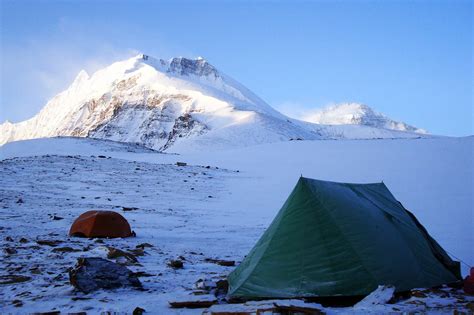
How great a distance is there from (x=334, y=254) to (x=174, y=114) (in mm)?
125713

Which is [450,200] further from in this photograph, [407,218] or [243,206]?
[407,218]

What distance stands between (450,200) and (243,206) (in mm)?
6429

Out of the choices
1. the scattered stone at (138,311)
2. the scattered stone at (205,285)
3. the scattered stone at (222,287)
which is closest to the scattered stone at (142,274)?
the scattered stone at (205,285)

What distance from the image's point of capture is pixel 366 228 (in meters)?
5.39

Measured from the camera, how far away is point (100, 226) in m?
9.02

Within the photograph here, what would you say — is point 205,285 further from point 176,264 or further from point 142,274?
point 176,264

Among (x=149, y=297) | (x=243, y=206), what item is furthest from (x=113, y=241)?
(x=243, y=206)

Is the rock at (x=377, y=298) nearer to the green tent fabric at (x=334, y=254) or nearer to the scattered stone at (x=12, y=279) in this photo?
the green tent fabric at (x=334, y=254)

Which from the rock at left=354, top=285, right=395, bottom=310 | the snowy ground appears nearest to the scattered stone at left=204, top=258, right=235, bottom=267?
the snowy ground

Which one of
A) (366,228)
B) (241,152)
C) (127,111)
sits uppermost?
(127,111)

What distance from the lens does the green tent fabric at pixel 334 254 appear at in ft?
16.0

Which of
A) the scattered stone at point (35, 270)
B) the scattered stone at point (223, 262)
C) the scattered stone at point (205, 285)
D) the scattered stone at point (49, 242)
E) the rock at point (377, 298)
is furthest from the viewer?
the scattered stone at point (49, 242)

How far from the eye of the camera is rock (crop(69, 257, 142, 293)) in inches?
194

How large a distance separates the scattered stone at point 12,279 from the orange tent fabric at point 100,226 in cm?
341
